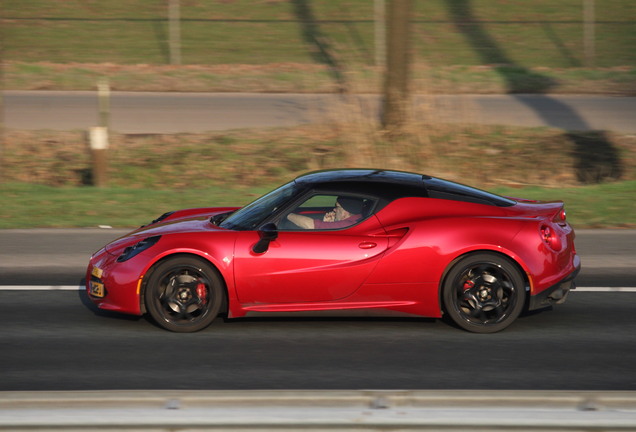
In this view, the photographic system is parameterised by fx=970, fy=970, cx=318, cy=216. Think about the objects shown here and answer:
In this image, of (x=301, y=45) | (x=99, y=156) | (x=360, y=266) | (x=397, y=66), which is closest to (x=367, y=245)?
(x=360, y=266)

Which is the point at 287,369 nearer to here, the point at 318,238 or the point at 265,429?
the point at 318,238

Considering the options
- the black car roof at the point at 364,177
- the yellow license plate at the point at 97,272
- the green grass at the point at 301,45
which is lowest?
the yellow license plate at the point at 97,272

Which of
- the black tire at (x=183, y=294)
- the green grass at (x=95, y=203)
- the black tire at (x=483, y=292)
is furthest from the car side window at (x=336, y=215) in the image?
the green grass at (x=95, y=203)

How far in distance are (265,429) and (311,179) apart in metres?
3.63

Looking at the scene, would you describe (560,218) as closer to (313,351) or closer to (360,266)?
(360,266)

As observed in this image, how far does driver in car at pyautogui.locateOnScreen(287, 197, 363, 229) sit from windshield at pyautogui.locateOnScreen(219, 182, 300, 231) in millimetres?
184

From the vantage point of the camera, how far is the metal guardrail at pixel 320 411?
15.5 ft

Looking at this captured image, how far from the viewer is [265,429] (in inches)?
186

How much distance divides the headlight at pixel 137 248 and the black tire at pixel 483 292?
2.36 meters

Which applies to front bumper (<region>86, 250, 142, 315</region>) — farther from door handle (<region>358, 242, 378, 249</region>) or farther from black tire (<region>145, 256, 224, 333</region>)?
door handle (<region>358, 242, 378, 249</region>)

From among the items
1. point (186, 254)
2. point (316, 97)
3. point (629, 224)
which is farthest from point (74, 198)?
point (316, 97)

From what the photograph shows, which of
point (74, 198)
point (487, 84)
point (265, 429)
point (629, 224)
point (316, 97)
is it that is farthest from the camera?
point (487, 84)

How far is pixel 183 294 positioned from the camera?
7.67m

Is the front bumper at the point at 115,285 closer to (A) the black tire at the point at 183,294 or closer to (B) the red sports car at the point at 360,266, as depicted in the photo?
(B) the red sports car at the point at 360,266
